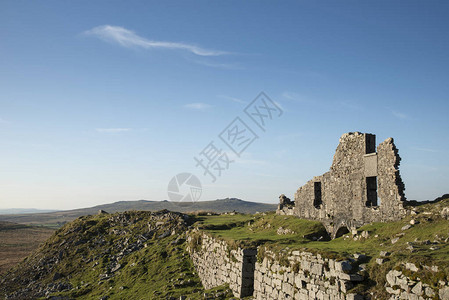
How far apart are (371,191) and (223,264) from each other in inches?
355

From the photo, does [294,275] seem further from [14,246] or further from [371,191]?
[14,246]

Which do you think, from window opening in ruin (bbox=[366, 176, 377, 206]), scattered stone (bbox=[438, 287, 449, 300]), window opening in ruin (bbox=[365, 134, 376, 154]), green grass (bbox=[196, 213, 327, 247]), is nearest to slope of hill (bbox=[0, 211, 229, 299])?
green grass (bbox=[196, 213, 327, 247])

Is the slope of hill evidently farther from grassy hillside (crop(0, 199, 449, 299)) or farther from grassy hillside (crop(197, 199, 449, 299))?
grassy hillside (crop(197, 199, 449, 299))

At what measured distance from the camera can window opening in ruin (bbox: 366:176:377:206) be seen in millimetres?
19406

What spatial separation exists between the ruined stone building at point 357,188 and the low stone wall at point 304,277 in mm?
6034

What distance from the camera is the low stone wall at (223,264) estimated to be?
58.5 feet

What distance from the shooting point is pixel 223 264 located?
20.4m

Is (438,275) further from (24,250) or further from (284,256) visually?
(24,250)

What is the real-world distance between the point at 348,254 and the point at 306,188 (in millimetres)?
11982

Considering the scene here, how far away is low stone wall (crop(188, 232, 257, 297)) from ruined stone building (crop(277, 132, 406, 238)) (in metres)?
5.86

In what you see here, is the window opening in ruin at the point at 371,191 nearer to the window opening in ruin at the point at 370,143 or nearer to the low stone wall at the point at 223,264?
the window opening in ruin at the point at 370,143

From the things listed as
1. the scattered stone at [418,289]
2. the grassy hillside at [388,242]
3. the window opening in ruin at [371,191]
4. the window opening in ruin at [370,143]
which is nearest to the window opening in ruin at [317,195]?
the grassy hillside at [388,242]

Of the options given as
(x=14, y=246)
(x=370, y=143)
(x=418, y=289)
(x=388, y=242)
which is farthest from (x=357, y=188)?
(x=14, y=246)

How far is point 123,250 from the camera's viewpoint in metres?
31.4
